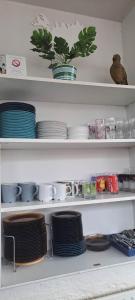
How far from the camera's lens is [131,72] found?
4.86ft

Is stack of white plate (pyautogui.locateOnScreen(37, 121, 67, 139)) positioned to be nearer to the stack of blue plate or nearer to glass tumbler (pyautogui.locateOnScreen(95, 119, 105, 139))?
the stack of blue plate

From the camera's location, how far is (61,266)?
1073 millimetres

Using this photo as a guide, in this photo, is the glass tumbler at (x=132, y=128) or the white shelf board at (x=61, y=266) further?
the glass tumbler at (x=132, y=128)

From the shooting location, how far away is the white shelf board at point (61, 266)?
981mm

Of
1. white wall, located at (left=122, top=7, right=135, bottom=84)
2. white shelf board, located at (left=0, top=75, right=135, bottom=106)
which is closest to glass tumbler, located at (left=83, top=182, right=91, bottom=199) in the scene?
white shelf board, located at (left=0, top=75, right=135, bottom=106)

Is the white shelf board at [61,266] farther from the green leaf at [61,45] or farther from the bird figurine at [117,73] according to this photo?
the green leaf at [61,45]

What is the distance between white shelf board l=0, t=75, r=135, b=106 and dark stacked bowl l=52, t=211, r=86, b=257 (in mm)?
642

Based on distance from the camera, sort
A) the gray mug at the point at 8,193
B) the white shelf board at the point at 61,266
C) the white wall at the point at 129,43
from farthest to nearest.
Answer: the white wall at the point at 129,43, the gray mug at the point at 8,193, the white shelf board at the point at 61,266

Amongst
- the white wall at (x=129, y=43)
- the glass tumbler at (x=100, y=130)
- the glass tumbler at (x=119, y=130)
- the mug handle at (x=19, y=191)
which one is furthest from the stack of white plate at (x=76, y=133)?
the white wall at (x=129, y=43)

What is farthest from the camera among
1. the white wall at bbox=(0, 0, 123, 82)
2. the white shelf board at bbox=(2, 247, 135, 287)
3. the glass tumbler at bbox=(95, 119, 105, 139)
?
the white wall at bbox=(0, 0, 123, 82)

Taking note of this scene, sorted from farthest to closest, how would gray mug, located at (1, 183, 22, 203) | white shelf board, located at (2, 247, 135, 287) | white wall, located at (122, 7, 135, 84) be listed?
white wall, located at (122, 7, 135, 84) → gray mug, located at (1, 183, 22, 203) → white shelf board, located at (2, 247, 135, 287)

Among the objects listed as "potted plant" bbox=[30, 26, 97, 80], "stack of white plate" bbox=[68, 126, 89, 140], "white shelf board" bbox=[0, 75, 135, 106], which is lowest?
"stack of white plate" bbox=[68, 126, 89, 140]

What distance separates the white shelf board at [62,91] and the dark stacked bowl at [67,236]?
642 mm

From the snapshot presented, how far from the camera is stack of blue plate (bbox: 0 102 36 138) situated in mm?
1036
